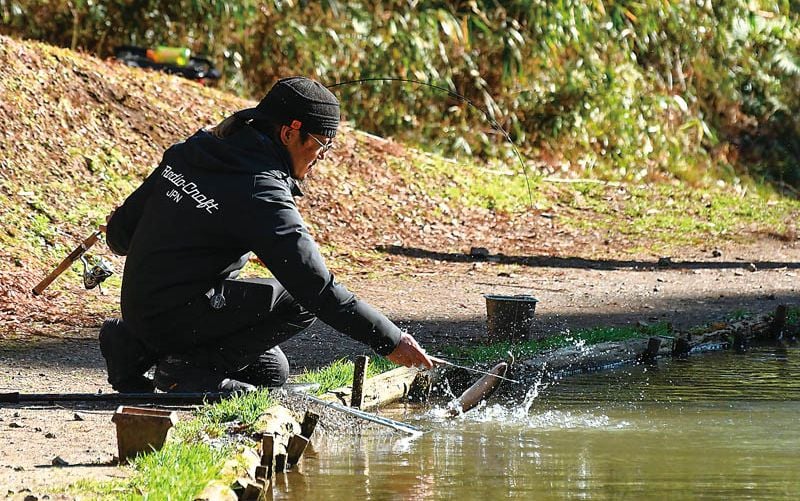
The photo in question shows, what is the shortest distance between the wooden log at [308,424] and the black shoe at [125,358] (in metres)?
0.86

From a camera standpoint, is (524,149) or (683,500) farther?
(524,149)

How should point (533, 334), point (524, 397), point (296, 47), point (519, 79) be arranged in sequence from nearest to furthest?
point (524, 397)
point (533, 334)
point (296, 47)
point (519, 79)

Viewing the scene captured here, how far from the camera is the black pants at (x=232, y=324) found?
18.7 feet

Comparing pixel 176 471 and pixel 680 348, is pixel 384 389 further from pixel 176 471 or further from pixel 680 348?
pixel 680 348

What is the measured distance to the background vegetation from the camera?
17.0 metres

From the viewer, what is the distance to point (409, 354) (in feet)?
17.5

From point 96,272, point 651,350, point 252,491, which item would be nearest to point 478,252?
point 651,350

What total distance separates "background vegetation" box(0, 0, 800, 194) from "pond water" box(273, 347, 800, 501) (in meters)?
9.23

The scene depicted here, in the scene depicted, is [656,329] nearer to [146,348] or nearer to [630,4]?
[146,348]

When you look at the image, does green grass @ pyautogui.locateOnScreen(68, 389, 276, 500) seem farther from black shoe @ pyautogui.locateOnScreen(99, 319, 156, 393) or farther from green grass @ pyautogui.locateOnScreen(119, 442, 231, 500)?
black shoe @ pyautogui.locateOnScreen(99, 319, 156, 393)

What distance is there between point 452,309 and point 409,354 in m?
5.16

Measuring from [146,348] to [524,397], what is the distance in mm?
2373

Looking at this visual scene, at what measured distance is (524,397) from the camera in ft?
23.9

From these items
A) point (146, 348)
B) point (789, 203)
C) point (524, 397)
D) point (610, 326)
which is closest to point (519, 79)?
point (789, 203)
